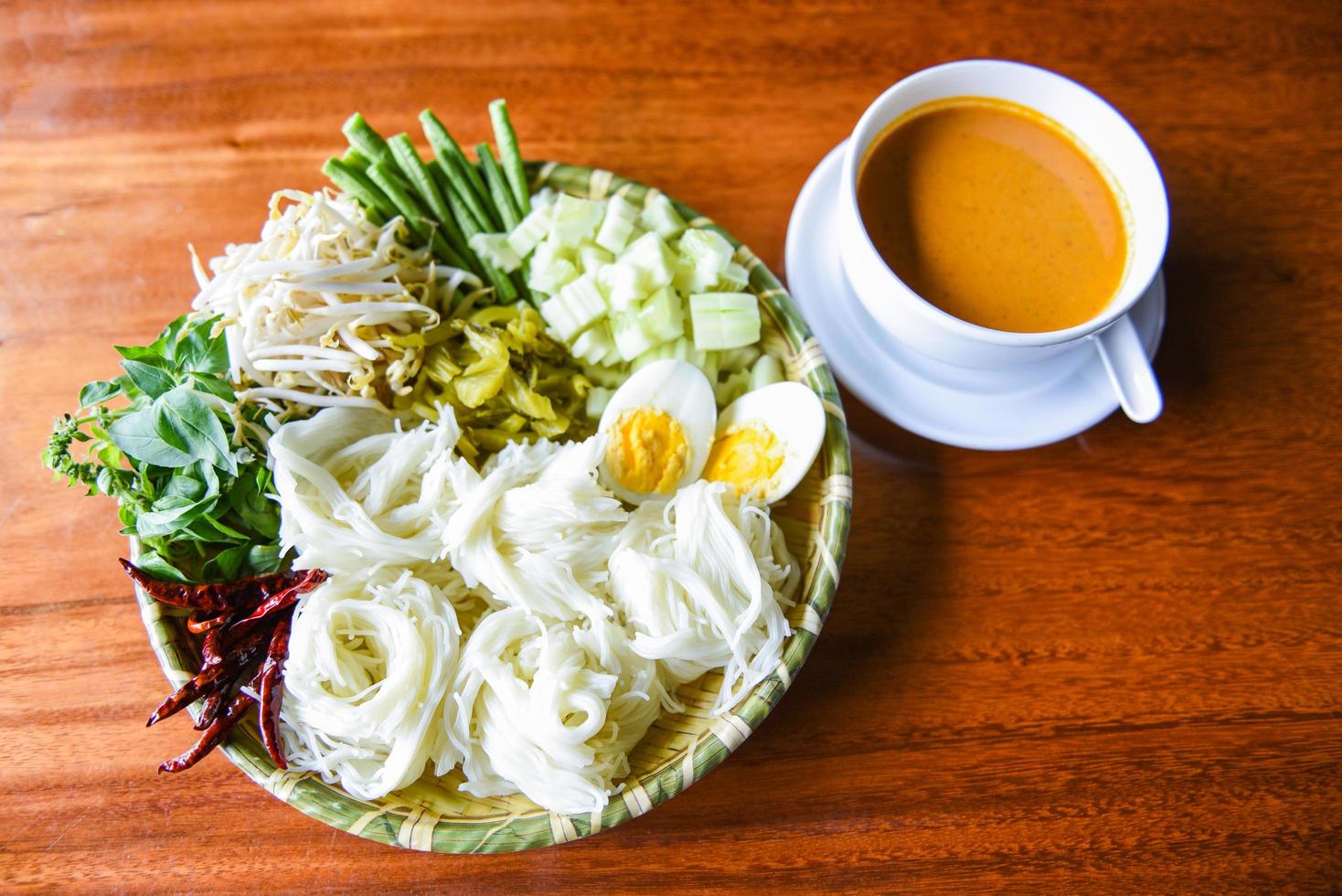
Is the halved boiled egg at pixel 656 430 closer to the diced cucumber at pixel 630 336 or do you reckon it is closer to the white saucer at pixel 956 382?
the diced cucumber at pixel 630 336

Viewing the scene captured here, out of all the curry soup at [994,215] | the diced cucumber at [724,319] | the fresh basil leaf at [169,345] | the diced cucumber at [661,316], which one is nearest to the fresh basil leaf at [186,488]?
the fresh basil leaf at [169,345]

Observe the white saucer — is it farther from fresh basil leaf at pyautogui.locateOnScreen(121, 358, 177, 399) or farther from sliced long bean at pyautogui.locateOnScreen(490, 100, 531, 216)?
fresh basil leaf at pyautogui.locateOnScreen(121, 358, 177, 399)

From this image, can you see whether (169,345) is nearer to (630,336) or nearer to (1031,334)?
(630,336)

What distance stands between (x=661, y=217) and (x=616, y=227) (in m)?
0.11

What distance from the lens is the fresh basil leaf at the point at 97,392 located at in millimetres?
1620

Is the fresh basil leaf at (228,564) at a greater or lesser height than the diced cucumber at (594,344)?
lesser

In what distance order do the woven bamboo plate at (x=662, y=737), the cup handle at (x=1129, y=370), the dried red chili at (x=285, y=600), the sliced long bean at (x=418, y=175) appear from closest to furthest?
the woven bamboo plate at (x=662, y=737) → the dried red chili at (x=285, y=600) → the cup handle at (x=1129, y=370) → the sliced long bean at (x=418, y=175)

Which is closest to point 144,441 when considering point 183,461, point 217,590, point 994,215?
point 183,461

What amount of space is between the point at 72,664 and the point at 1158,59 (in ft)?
9.95

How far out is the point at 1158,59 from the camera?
2301 mm

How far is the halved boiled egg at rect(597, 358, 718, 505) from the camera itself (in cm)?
181

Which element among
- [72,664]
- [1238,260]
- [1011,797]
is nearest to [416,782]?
[72,664]

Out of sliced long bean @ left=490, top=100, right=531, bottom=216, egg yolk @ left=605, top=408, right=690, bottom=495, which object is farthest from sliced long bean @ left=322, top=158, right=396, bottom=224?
egg yolk @ left=605, top=408, right=690, bottom=495

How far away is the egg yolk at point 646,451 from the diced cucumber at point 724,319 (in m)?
0.19
